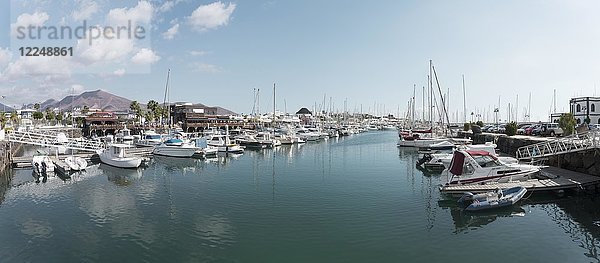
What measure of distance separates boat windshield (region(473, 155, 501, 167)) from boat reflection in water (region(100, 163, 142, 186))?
98.9 feet

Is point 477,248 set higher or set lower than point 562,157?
lower

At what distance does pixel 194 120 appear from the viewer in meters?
111

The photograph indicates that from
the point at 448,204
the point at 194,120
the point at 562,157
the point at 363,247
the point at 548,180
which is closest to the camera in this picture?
the point at 363,247

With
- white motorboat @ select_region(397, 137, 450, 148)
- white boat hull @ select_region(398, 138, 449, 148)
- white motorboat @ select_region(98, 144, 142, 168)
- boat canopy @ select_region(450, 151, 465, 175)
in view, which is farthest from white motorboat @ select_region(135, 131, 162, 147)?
boat canopy @ select_region(450, 151, 465, 175)

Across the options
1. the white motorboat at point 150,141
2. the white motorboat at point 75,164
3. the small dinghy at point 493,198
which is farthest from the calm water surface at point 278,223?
the white motorboat at point 150,141

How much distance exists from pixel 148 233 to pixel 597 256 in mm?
21242

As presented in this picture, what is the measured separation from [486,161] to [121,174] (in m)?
35.1

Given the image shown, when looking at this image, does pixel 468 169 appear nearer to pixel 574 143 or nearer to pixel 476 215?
pixel 476 215

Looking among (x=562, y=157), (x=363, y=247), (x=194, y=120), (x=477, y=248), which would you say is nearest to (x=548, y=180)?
(x=562, y=157)

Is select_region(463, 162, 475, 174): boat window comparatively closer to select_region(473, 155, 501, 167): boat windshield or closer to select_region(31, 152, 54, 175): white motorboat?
select_region(473, 155, 501, 167): boat windshield

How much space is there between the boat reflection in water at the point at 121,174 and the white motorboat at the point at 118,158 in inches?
24.1

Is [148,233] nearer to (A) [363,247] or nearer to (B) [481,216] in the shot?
(A) [363,247]

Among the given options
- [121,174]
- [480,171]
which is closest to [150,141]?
[121,174]

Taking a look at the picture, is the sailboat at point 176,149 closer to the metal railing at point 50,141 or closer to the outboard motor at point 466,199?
the metal railing at point 50,141
